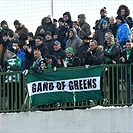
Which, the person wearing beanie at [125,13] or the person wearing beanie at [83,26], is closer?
the person wearing beanie at [125,13]

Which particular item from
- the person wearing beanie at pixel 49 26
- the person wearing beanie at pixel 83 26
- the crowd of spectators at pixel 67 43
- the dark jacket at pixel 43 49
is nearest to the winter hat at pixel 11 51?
the crowd of spectators at pixel 67 43

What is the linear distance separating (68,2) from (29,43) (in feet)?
14.2

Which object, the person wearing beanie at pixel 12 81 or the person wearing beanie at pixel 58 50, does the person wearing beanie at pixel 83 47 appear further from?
the person wearing beanie at pixel 12 81

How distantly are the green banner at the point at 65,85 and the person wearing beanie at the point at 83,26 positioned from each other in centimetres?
251

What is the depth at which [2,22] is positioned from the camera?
2648 centimetres

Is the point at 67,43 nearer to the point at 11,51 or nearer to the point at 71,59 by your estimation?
the point at 11,51

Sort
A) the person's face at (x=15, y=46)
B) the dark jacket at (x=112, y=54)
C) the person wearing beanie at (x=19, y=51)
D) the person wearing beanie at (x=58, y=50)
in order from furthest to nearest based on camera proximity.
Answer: the person's face at (x=15, y=46) < the person wearing beanie at (x=19, y=51) < the person wearing beanie at (x=58, y=50) < the dark jacket at (x=112, y=54)

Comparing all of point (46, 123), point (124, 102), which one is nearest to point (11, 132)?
point (46, 123)

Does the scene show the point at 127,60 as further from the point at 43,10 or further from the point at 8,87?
the point at 43,10

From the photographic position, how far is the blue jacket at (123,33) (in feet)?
77.3

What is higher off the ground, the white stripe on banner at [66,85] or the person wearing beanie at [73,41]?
the person wearing beanie at [73,41]

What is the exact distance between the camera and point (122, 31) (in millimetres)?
23656

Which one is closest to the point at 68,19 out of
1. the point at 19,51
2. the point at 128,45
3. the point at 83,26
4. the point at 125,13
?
the point at 83,26

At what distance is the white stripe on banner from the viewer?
22.5 metres
